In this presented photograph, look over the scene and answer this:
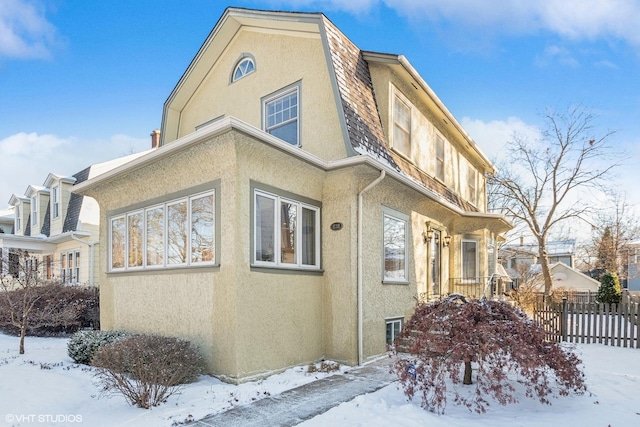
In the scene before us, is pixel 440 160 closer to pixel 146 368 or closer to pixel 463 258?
pixel 463 258

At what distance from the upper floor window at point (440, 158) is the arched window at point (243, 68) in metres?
6.11

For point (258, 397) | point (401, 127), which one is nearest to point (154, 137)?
point (401, 127)

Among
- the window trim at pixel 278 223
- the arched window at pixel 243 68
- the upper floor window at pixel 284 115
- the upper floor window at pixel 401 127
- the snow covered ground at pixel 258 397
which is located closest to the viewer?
the snow covered ground at pixel 258 397

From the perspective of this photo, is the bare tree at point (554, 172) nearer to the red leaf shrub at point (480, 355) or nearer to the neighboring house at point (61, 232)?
the red leaf shrub at point (480, 355)

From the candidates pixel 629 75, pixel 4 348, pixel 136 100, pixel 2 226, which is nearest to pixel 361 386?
pixel 4 348

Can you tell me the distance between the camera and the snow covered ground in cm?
472

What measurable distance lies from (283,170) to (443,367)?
4.07 meters

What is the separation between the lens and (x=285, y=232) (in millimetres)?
7375

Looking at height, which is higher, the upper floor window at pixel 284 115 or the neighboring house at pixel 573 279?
the upper floor window at pixel 284 115

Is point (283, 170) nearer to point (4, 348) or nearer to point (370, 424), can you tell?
point (370, 424)

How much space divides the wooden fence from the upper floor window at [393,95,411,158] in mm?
5504

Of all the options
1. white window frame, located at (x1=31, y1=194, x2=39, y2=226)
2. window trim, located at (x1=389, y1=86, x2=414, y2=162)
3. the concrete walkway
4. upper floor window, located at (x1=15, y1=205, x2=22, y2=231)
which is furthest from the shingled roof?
upper floor window, located at (x1=15, y1=205, x2=22, y2=231)

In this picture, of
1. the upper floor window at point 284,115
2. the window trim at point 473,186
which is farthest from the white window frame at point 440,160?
the upper floor window at point 284,115

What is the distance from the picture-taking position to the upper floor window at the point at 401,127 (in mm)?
10078
